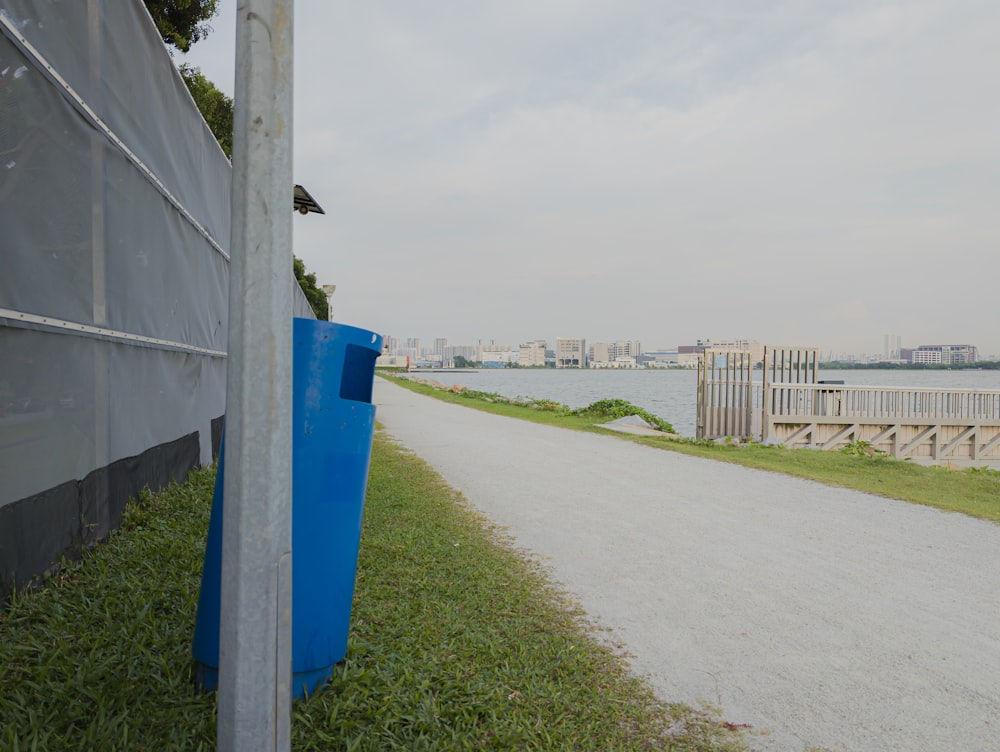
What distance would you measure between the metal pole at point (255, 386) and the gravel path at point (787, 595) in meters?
1.96

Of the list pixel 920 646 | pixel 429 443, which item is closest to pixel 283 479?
pixel 920 646

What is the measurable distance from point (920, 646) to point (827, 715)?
1.13 metres

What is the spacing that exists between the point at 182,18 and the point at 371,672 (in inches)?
566

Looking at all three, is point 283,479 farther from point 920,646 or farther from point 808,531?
point 808,531

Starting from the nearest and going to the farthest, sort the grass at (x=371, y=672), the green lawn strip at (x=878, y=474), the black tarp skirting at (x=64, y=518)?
1. the grass at (x=371, y=672)
2. the black tarp skirting at (x=64, y=518)
3. the green lawn strip at (x=878, y=474)

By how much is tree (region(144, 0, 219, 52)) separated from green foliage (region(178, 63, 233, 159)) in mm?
1339

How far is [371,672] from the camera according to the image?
9.83ft

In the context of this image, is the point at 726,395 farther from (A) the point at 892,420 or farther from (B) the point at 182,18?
(B) the point at 182,18

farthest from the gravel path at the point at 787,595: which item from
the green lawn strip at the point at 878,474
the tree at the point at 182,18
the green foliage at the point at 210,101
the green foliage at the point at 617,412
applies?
the green foliage at the point at 617,412

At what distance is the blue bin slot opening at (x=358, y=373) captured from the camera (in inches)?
120

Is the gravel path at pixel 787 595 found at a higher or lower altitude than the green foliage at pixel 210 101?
lower

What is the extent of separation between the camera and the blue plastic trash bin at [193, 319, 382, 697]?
104 inches

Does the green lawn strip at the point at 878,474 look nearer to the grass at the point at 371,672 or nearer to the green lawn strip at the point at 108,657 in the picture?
the grass at the point at 371,672

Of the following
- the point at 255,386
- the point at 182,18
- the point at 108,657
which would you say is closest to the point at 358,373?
the point at 255,386
